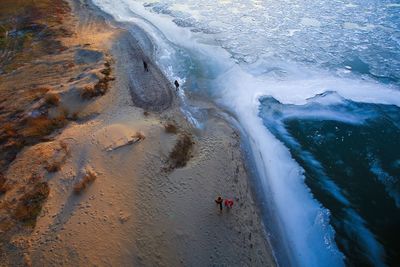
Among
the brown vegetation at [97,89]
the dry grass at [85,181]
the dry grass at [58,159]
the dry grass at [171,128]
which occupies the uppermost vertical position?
the dry grass at [171,128]

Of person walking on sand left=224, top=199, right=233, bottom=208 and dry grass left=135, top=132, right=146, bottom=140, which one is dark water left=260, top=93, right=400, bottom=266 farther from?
dry grass left=135, top=132, right=146, bottom=140

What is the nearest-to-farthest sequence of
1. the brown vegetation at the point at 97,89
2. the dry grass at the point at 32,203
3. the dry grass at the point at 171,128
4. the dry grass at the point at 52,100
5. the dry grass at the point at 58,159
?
the dry grass at the point at 32,203
the dry grass at the point at 58,159
the dry grass at the point at 171,128
the dry grass at the point at 52,100
the brown vegetation at the point at 97,89

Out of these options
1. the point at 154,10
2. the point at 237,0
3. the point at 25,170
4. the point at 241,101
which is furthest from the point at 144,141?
the point at 237,0

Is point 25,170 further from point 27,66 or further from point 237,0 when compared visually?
point 237,0

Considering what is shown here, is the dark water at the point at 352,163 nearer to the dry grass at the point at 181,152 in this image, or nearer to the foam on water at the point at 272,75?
the foam on water at the point at 272,75

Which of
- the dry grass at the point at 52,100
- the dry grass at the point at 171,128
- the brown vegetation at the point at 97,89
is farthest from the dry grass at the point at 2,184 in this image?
the dry grass at the point at 171,128
